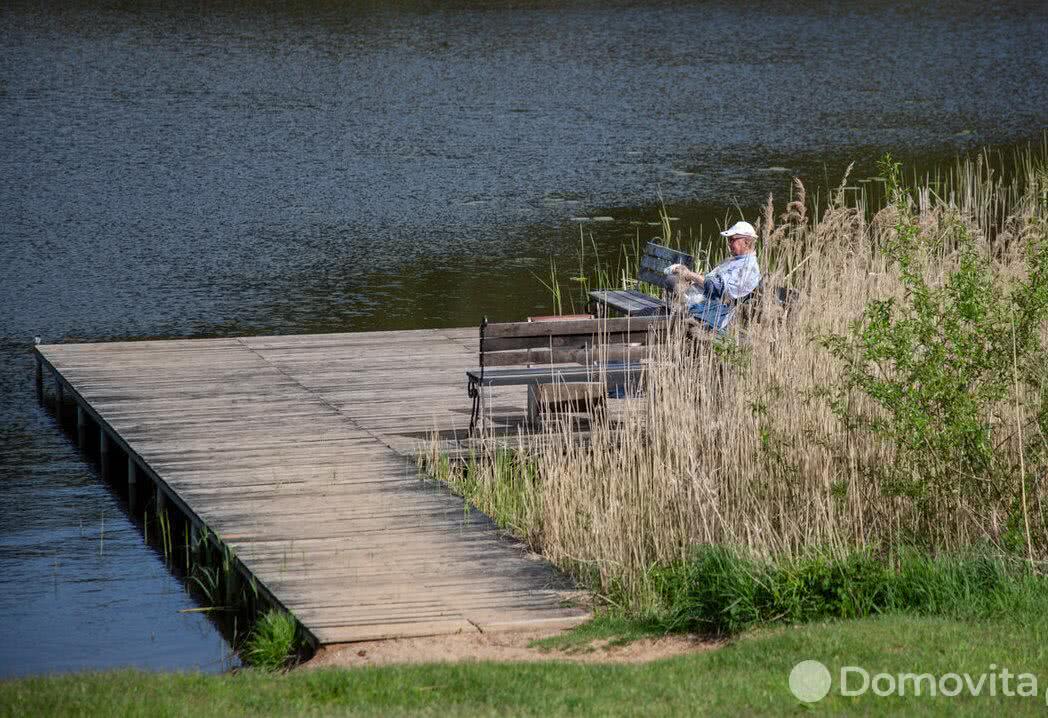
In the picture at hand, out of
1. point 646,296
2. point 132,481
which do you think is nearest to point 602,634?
point 132,481

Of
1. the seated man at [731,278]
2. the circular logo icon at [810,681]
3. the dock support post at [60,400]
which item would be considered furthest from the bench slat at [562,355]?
the dock support post at [60,400]

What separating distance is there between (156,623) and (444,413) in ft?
9.17

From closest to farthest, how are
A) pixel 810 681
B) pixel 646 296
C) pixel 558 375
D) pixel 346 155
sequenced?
pixel 810 681 < pixel 558 375 < pixel 646 296 < pixel 346 155

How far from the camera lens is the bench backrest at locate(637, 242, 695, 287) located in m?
10.0

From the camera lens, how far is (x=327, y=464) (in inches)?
345

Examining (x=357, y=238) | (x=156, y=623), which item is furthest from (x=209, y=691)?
(x=357, y=238)

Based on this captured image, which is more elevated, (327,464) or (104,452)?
(327,464)

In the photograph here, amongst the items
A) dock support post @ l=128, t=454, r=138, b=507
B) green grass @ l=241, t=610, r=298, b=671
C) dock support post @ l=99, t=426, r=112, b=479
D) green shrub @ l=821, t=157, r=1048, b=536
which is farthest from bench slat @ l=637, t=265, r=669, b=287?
green grass @ l=241, t=610, r=298, b=671

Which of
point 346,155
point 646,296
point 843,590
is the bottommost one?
point 843,590

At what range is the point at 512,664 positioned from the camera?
5859mm

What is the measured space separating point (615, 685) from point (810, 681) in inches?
25.4

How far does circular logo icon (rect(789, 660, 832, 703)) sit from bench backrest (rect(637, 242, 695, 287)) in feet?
14.8

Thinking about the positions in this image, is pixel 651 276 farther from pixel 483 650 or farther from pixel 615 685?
pixel 615 685

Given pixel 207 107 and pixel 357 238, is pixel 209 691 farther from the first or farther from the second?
pixel 207 107
